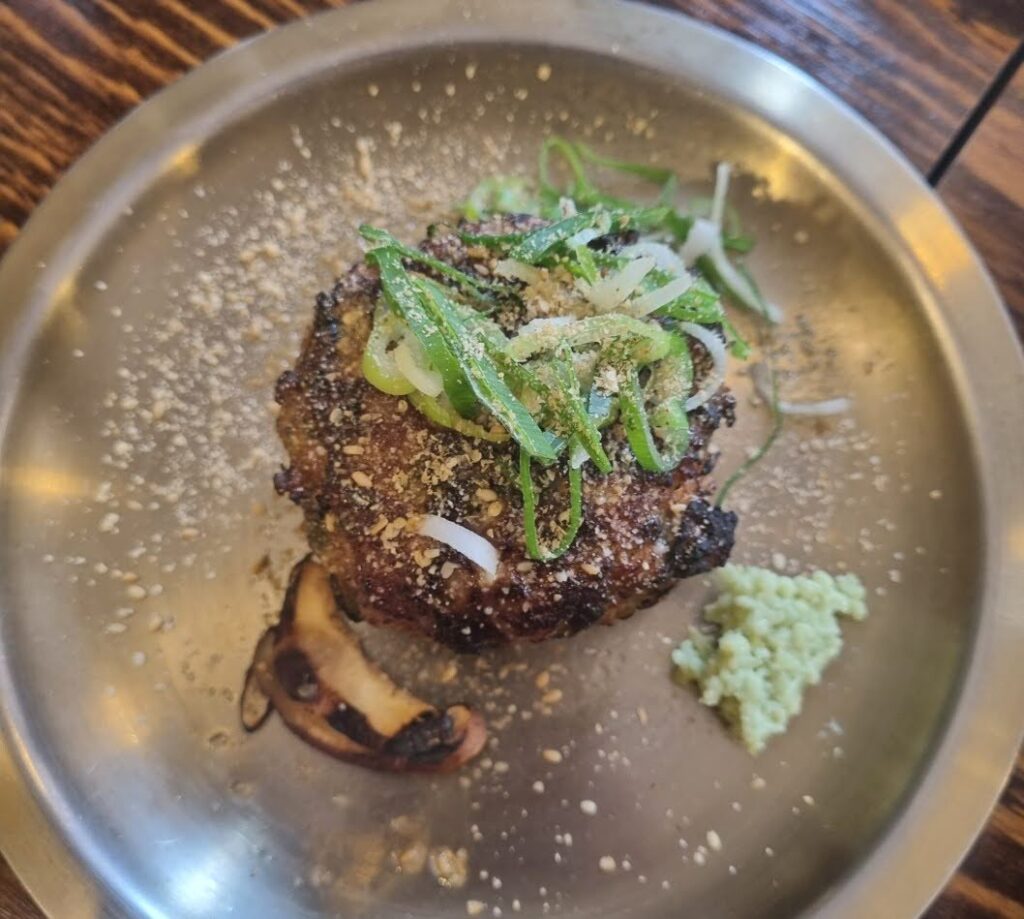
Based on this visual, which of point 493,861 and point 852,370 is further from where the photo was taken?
point 852,370

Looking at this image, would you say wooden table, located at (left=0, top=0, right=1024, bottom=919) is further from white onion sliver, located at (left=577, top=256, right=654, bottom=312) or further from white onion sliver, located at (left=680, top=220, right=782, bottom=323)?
white onion sliver, located at (left=577, top=256, right=654, bottom=312)

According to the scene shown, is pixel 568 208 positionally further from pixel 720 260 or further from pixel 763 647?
pixel 763 647

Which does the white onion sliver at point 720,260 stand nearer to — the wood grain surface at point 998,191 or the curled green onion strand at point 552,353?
the curled green onion strand at point 552,353

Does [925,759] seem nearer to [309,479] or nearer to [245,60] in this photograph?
[309,479]

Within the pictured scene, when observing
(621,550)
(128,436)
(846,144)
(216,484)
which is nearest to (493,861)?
(621,550)

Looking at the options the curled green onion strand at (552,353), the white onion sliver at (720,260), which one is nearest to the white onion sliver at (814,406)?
the white onion sliver at (720,260)

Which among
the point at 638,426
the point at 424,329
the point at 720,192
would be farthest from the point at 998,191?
the point at 424,329
